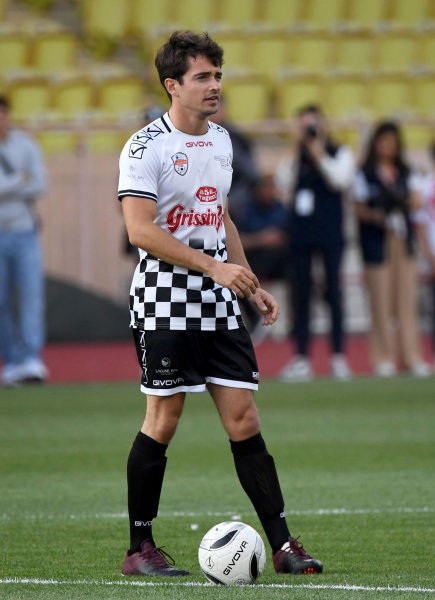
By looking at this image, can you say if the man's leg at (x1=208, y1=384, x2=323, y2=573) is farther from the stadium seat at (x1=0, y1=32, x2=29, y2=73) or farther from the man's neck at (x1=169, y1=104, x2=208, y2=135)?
the stadium seat at (x1=0, y1=32, x2=29, y2=73)

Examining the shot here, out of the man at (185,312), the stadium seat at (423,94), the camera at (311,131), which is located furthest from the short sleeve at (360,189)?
the man at (185,312)

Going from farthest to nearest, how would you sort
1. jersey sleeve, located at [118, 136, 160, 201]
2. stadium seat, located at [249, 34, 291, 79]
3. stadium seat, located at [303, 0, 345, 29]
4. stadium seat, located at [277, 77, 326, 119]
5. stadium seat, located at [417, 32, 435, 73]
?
stadium seat, located at [303, 0, 345, 29], stadium seat, located at [417, 32, 435, 73], stadium seat, located at [249, 34, 291, 79], stadium seat, located at [277, 77, 326, 119], jersey sleeve, located at [118, 136, 160, 201]

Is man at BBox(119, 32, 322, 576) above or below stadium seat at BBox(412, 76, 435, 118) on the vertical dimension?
below

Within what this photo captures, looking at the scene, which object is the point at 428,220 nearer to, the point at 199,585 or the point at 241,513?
the point at 241,513

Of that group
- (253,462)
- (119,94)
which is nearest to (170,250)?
(253,462)

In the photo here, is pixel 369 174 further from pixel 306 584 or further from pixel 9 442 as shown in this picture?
pixel 306 584

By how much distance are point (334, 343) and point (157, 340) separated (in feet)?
30.4

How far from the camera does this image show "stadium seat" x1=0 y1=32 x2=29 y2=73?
22.0m

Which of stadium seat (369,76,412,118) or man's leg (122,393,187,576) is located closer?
man's leg (122,393,187,576)

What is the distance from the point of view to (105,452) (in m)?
9.84

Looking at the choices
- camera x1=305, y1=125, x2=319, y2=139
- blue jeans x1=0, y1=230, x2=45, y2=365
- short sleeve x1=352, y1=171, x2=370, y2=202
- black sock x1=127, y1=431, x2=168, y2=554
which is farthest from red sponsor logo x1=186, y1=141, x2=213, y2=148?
short sleeve x1=352, y1=171, x2=370, y2=202

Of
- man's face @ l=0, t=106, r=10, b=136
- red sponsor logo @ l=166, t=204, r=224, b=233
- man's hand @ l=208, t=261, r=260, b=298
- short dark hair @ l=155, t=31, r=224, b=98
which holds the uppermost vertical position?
man's face @ l=0, t=106, r=10, b=136

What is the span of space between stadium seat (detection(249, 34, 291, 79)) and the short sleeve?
7.56 metres

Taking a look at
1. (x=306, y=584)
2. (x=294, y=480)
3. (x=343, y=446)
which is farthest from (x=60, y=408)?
(x=306, y=584)
